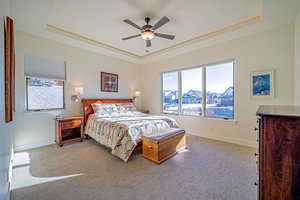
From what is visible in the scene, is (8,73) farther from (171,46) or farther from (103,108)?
(171,46)

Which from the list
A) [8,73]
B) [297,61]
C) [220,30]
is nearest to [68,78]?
[8,73]

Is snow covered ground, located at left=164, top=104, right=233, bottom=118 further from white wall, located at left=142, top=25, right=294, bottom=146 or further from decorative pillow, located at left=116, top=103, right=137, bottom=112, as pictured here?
decorative pillow, located at left=116, top=103, right=137, bottom=112

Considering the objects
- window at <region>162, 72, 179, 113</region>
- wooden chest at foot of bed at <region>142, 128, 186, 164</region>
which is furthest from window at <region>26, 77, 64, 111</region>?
window at <region>162, 72, 179, 113</region>

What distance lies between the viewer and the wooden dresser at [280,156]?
36.7 inches

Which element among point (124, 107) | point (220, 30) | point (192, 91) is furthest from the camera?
point (124, 107)

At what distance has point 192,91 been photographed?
438 cm

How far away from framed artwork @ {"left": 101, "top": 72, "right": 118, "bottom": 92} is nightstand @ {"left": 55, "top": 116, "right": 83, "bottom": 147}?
4.63 ft

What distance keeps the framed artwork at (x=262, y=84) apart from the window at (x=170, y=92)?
226 cm

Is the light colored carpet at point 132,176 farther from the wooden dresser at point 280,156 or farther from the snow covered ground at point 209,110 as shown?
the snow covered ground at point 209,110

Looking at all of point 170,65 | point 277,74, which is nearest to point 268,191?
point 277,74

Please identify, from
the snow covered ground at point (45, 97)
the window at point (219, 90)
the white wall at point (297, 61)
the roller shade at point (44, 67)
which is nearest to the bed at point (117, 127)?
the snow covered ground at point (45, 97)

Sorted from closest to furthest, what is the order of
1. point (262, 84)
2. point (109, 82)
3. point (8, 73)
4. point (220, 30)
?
point (8, 73), point (262, 84), point (220, 30), point (109, 82)

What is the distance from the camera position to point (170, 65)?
4.80m

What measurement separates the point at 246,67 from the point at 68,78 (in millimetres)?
4832
